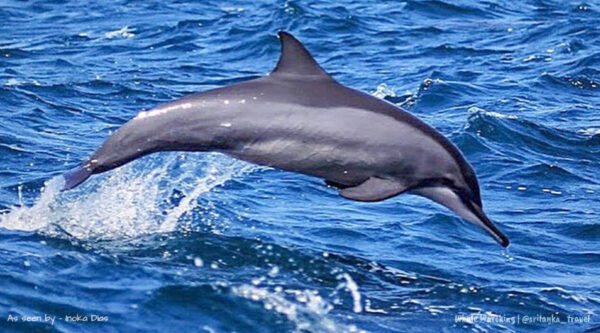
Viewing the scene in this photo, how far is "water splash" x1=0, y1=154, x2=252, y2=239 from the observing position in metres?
10.4

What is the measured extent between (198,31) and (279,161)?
13687mm

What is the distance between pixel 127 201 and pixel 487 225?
334 centimetres

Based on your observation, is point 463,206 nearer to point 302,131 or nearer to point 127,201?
point 302,131

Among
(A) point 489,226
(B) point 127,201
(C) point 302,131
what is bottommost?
(B) point 127,201

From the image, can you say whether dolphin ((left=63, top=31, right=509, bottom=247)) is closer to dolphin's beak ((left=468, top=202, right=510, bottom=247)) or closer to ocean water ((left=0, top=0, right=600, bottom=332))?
dolphin's beak ((left=468, top=202, right=510, bottom=247))

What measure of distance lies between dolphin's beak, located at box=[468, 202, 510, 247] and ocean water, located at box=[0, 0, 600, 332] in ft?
1.71

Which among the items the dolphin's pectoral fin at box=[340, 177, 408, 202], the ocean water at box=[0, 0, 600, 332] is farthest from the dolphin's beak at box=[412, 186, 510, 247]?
the ocean water at box=[0, 0, 600, 332]

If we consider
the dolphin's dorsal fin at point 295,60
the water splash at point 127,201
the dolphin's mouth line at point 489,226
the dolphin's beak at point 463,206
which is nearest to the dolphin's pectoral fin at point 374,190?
the dolphin's beak at point 463,206

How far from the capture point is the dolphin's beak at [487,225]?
9125mm

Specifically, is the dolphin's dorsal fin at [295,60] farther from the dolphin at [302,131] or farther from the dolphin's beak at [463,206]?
the dolphin's beak at [463,206]

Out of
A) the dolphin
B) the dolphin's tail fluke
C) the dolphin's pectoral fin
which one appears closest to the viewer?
the dolphin's pectoral fin

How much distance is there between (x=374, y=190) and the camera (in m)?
8.80

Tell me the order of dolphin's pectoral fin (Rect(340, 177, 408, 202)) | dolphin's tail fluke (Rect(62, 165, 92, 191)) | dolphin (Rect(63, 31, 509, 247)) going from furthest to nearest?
dolphin's tail fluke (Rect(62, 165, 92, 191)) < dolphin (Rect(63, 31, 509, 247)) < dolphin's pectoral fin (Rect(340, 177, 408, 202))

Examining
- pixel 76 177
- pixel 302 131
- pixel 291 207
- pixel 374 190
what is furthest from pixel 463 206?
pixel 291 207
